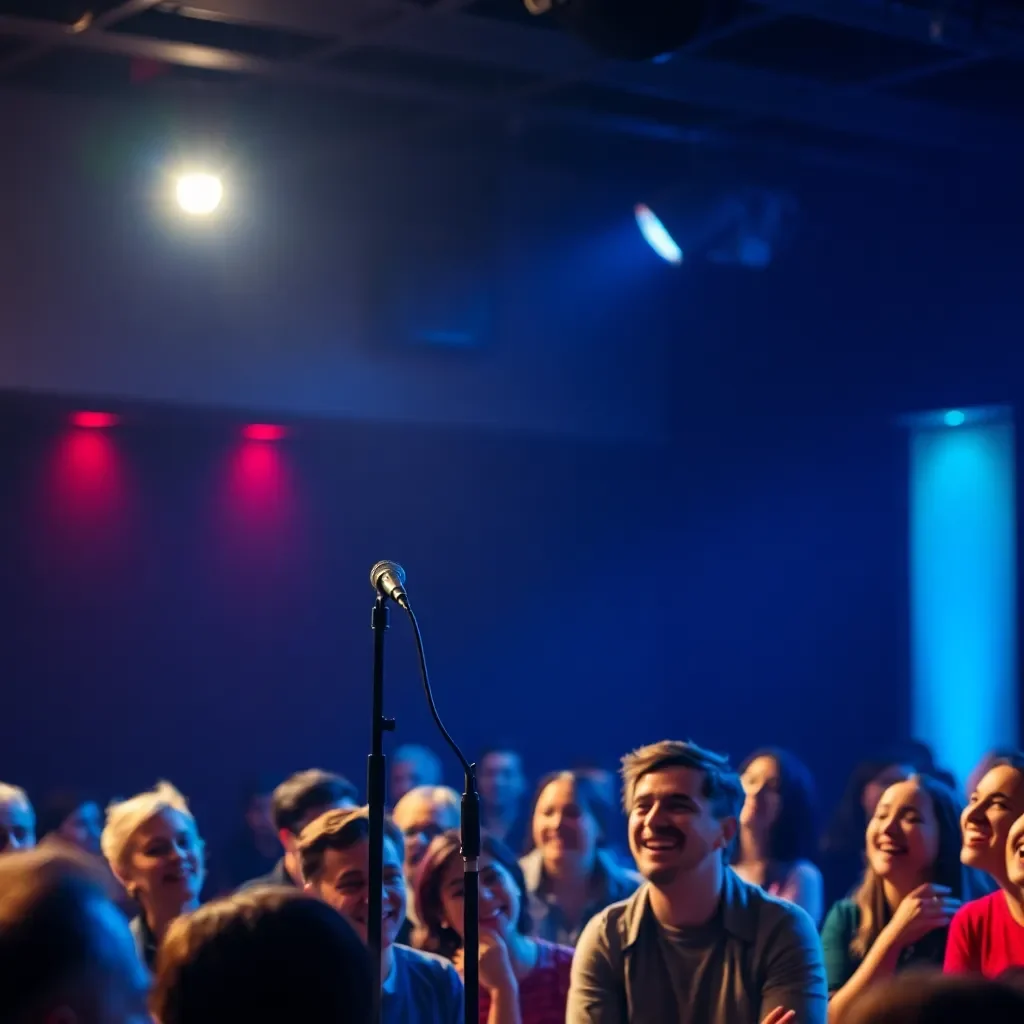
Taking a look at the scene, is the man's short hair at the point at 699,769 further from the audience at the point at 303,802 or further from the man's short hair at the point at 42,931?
the man's short hair at the point at 42,931

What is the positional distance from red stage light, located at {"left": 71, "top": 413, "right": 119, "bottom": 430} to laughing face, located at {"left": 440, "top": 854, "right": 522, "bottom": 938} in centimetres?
391

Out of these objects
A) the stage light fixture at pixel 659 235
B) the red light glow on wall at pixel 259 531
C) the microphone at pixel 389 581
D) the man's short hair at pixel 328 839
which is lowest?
the man's short hair at pixel 328 839

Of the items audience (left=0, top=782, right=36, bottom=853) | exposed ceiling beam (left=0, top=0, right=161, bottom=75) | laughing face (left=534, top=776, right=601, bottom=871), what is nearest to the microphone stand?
audience (left=0, top=782, right=36, bottom=853)

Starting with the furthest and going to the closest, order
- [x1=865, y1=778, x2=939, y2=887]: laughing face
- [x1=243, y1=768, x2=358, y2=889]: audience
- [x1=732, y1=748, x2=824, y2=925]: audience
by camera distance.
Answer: [x1=732, y1=748, x2=824, y2=925]: audience, [x1=243, y1=768, x2=358, y2=889]: audience, [x1=865, y1=778, x2=939, y2=887]: laughing face

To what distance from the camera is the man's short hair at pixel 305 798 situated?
462cm

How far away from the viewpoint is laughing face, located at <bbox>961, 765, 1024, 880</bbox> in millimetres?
3688

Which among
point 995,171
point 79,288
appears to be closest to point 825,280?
point 995,171

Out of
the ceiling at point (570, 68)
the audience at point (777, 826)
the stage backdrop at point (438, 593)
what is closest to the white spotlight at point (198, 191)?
the ceiling at point (570, 68)

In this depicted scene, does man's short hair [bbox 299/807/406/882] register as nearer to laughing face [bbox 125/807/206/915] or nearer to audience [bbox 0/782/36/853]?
laughing face [bbox 125/807/206/915]

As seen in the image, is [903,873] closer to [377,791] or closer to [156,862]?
[377,791]

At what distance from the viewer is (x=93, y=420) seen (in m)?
7.28

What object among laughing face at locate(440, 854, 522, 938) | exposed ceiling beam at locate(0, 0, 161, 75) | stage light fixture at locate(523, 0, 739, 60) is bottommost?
laughing face at locate(440, 854, 522, 938)

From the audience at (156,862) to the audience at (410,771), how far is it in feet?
9.41

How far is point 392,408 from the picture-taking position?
25.4ft
